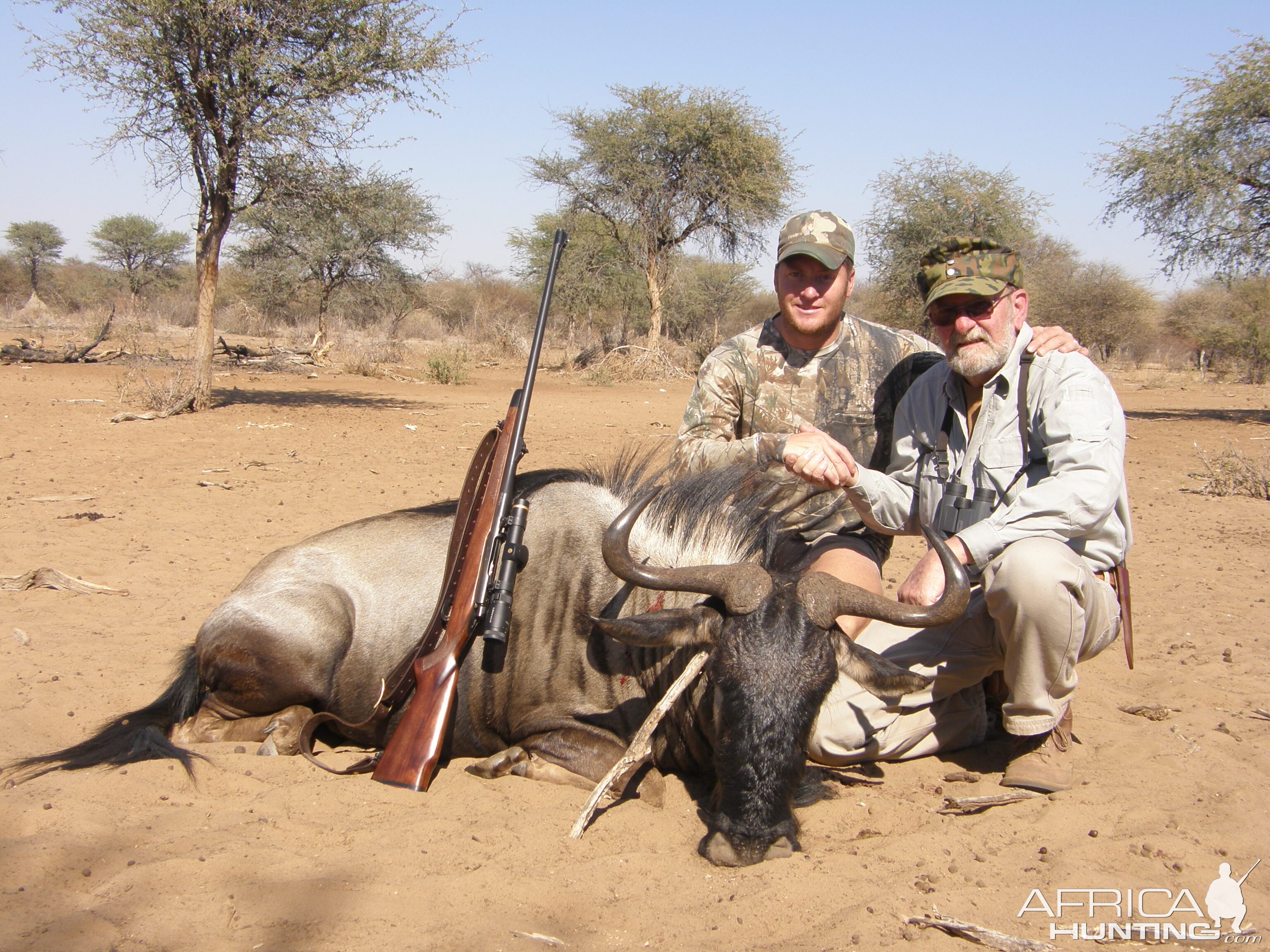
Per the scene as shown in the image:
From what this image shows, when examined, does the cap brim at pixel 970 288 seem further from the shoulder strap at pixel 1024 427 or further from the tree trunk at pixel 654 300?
the tree trunk at pixel 654 300

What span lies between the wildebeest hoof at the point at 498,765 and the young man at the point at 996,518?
121cm

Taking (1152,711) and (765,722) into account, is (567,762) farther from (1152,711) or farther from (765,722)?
(1152,711)

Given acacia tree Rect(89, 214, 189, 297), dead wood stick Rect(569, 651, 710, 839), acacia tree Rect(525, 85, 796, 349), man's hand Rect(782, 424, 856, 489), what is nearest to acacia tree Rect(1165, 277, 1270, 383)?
acacia tree Rect(525, 85, 796, 349)

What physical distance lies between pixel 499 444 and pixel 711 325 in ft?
119

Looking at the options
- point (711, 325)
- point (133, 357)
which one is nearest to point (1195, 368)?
point (711, 325)

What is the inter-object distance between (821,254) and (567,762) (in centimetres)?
256

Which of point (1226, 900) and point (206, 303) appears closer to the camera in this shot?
point (1226, 900)

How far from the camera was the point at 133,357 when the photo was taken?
15070 mm

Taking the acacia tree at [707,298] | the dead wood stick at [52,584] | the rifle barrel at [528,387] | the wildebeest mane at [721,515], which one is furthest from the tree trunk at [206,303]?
the acacia tree at [707,298]

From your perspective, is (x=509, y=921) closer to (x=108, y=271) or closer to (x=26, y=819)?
(x=26, y=819)

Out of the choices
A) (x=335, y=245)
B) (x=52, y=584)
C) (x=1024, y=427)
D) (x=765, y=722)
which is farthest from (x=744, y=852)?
(x=335, y=245)

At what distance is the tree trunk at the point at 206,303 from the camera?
13.7 m

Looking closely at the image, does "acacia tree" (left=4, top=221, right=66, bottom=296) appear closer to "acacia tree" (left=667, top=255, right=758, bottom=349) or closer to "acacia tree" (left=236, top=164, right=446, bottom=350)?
"acacia tree" (left=236, top=164, right=446, bottom=350)

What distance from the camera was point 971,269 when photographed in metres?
3.68
